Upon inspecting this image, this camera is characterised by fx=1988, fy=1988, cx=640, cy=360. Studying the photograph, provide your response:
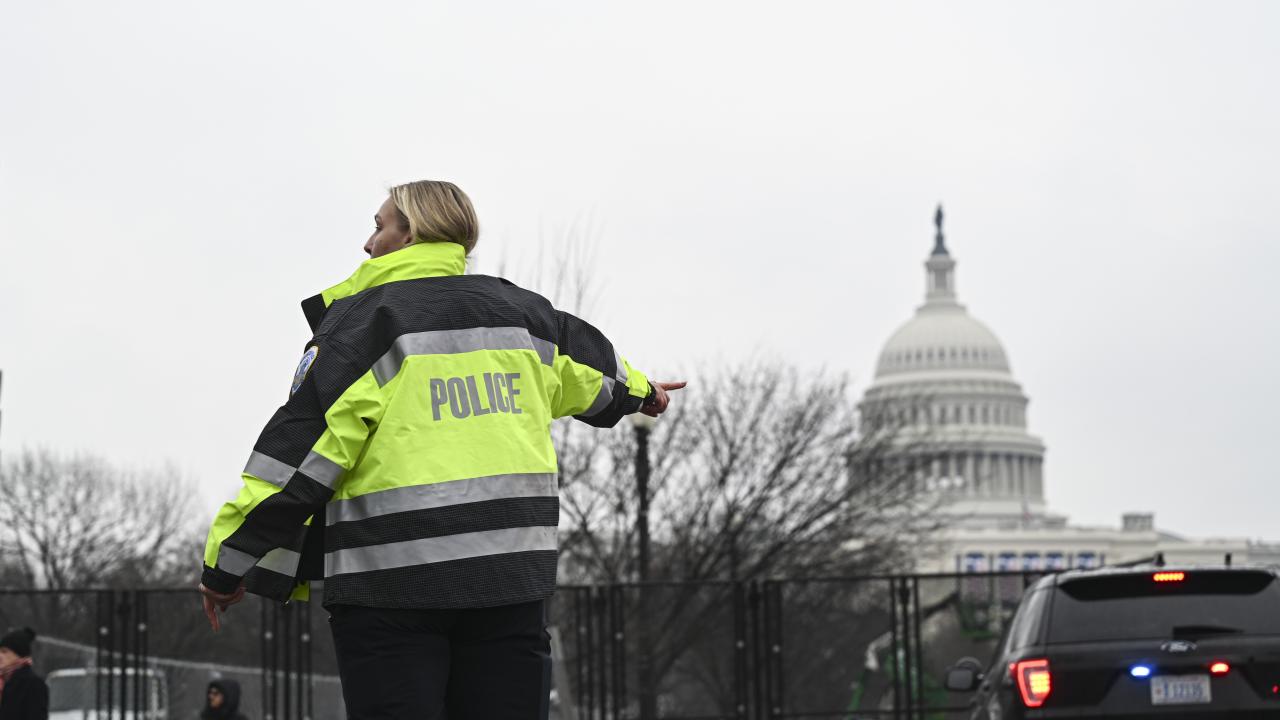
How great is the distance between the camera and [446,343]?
14.2ft

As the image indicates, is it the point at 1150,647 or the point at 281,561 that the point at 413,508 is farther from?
the point at 1150,647

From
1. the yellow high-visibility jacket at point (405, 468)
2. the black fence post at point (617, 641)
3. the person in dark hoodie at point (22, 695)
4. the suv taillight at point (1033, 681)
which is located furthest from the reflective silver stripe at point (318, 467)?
the black fence post at point (617, 641)

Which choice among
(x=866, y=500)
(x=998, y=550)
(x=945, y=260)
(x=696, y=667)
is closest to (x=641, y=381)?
(x=866, y=500)

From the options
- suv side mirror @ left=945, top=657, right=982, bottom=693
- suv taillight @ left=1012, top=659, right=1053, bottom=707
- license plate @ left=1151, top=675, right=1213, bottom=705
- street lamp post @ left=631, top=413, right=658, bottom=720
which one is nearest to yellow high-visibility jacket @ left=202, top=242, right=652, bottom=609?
suv taillight @ left=1012, top=659, right=1053, bottom=707

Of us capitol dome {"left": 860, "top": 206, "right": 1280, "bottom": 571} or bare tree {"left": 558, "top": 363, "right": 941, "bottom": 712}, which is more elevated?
us capitol dome {"left": 860, "top": 206, "right": 1280, "bottom": 571}

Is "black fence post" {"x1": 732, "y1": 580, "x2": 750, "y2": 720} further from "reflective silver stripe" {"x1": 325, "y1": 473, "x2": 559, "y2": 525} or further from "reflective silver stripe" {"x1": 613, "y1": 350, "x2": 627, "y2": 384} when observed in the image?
"reflective silver stripe" {"x1": 325, "y1": 473, "x2": 559, "y2": 525}

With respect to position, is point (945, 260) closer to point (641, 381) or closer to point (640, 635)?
point (640, 635)

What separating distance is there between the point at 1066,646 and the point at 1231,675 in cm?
68

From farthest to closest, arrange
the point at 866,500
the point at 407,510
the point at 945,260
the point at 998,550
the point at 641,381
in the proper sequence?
the point at 945,260, the point at 998,550, the point at 866,500, the point at 641,381, the point at 407,510

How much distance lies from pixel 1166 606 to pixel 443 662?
5144 millimetres

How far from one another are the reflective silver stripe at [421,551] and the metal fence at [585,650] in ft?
37.9

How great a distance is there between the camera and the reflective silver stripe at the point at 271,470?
418cm

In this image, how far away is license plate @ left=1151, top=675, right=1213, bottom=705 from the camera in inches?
327

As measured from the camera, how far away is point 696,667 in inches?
1259
